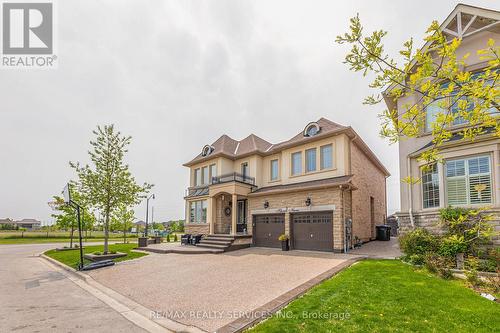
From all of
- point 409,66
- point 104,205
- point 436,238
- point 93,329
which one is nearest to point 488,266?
point 436,238

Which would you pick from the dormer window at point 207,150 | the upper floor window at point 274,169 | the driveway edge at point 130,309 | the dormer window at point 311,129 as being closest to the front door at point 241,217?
the upper floor window at point 274,169

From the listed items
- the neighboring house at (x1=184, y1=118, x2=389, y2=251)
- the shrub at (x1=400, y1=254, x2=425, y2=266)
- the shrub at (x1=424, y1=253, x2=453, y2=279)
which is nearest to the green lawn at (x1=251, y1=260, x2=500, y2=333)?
the shrub at (x1=424, y1=253, x2=453, y2=279)

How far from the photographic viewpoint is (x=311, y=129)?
16984 millimetres

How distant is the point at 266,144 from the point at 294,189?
7486mm

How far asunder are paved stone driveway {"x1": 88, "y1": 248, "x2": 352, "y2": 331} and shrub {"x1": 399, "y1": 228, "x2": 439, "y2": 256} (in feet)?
9.44

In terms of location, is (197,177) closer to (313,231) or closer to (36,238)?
(313,231)

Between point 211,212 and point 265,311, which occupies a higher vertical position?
point 211,212

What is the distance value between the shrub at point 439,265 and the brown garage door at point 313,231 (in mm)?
5516

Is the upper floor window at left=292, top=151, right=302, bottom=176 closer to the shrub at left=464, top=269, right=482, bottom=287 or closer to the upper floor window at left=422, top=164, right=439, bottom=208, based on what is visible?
the upper floor window at left=422, top=164, right=439, bottom=208

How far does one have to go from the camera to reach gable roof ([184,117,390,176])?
1584 cm

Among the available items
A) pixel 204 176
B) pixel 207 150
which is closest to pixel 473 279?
pixel 204 176

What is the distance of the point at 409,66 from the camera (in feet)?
9.04

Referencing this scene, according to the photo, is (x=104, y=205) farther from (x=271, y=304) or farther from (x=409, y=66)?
(x=409, y=66)

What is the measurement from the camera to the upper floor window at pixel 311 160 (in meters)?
16.8
